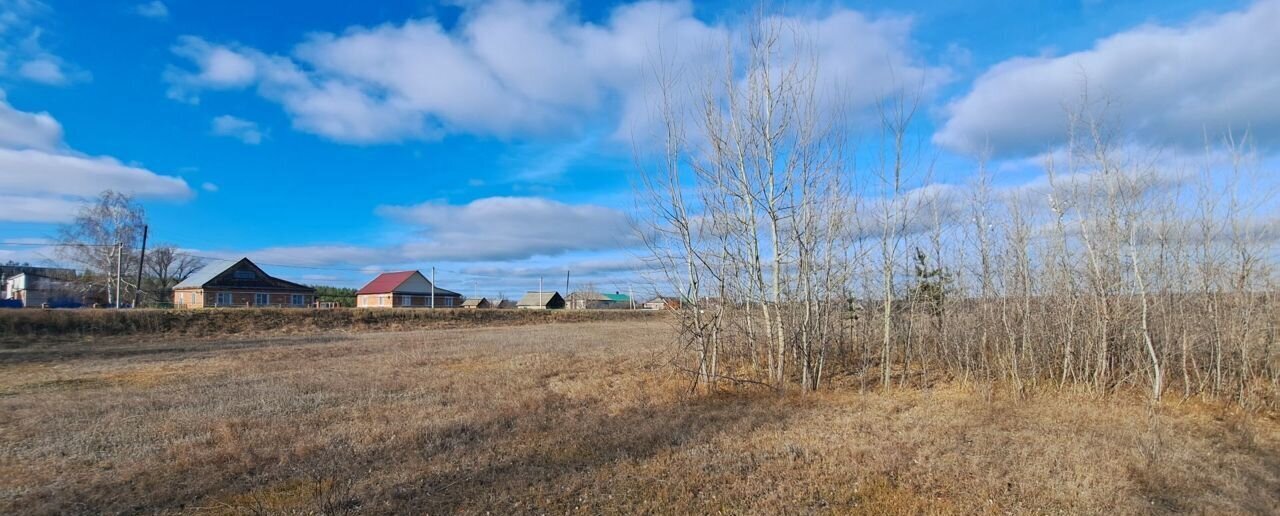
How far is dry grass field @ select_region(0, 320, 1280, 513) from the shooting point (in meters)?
4.41

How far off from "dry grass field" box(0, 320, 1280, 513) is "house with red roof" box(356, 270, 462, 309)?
4972 centimetres

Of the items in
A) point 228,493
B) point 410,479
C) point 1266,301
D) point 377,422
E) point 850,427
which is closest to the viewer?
point 228,493

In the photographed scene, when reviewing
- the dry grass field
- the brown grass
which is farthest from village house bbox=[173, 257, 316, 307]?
the dry grass field

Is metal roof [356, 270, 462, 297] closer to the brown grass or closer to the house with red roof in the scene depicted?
the house with red roof

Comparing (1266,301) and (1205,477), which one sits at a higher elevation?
(1266,301)

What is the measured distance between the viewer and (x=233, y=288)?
49656 millimetres

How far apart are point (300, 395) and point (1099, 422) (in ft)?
33.4

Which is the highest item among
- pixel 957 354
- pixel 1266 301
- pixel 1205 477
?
pixel 1266 301

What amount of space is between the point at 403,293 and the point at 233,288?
13437 mm

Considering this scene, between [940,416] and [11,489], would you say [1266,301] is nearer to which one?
[940,416]

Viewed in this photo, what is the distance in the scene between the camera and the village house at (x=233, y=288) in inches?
1905

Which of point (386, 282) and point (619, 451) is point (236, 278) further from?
point (619, 451)

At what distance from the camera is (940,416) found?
699cm

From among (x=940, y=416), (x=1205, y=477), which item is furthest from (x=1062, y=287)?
(x=1205, y=477)
